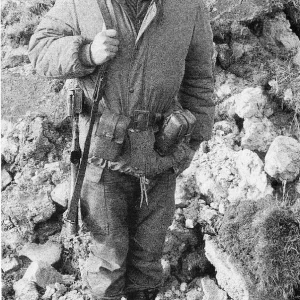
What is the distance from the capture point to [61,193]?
4945 mm

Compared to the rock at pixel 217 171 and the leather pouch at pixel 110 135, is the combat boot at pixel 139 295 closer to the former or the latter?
the rock at pixel 217 171

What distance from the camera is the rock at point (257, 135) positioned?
501 centimetres

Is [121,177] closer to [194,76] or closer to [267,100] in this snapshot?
[194,76]

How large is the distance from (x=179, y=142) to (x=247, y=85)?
196cm

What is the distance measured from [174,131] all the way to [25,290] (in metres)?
1.81

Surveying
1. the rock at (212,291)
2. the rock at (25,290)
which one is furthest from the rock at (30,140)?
the rock at (212,291)

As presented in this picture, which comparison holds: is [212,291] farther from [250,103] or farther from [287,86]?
[287,86]

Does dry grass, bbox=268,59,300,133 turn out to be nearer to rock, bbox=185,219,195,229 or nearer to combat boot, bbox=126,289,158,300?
rock, bbox=185,219,195,229

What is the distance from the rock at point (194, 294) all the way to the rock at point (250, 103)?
4.74 ft

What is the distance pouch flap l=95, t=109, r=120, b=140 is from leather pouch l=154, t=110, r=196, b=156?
306 millimetres

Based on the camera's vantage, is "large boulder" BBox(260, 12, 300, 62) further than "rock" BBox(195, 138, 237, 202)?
Yes

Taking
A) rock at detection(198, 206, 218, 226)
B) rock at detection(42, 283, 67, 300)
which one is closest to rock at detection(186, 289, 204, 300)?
rock at detection(198, 206, 218, 226)

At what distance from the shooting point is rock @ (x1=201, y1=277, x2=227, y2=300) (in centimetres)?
445

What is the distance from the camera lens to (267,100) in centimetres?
527
